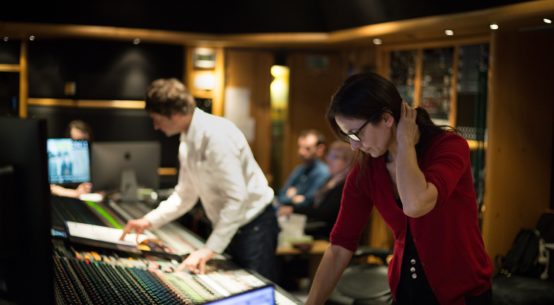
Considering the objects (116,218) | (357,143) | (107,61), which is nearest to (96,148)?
(116,218)

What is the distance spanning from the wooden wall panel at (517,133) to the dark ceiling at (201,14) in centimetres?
148

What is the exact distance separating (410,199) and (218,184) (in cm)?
129

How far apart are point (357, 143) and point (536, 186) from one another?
3.88 m

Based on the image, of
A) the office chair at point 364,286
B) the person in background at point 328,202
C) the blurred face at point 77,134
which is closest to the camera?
the office chair at point 364,286

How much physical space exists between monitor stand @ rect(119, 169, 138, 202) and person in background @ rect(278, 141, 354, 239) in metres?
1.43

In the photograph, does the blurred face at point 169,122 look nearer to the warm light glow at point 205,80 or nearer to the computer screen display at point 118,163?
the computer screen display at point 118,163

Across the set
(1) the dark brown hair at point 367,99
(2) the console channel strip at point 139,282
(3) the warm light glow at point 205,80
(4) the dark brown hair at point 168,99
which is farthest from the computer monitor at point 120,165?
(1) the dark brown hair at point 367,99

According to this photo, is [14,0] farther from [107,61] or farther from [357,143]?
[357,143]

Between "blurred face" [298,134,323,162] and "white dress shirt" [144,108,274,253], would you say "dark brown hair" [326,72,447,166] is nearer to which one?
"white dress shirt" [144,108,274,253]

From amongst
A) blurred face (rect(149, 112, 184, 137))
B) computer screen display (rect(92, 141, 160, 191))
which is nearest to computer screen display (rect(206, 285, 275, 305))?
blurred face (rect(149, 112, 184, 137))

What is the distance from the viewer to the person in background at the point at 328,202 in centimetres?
588

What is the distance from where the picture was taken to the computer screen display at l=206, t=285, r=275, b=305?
71.4 inches

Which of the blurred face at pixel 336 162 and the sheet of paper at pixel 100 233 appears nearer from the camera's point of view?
the sheet of paper at pixel 100 233

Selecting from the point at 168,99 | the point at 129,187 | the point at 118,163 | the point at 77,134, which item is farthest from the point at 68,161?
the point at 168,99
